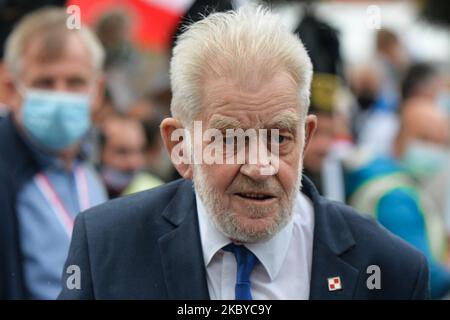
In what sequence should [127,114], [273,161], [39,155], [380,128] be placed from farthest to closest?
[380,128], [127,114], [39,155], [273,161]

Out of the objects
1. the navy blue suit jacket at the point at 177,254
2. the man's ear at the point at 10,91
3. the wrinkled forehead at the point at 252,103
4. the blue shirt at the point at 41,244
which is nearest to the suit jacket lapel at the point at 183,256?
the navy blue suit jacket at the point at 177,254

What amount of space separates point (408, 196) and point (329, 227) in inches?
87.0

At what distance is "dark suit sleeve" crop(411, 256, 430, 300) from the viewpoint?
333 cm

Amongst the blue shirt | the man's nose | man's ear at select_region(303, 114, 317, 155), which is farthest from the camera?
the blue shirt

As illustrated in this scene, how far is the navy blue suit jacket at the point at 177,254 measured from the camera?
3258 millimetres

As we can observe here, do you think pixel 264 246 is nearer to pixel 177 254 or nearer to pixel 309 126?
pixel 177 254

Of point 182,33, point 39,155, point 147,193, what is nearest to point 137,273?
point 147,193

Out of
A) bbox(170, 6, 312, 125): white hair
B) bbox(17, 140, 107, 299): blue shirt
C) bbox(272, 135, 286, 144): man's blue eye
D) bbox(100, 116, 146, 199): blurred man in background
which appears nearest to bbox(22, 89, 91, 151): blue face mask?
bbox(17, 140, 107, 299): blue shirt

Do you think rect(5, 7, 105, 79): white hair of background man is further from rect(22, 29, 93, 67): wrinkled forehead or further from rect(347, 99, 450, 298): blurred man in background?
rect(347, 99, 450, 298): blurred man in background

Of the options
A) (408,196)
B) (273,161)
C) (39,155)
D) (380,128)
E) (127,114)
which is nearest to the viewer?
(273,161)

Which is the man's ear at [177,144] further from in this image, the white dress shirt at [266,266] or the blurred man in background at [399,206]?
the blurred man in background at [399,206]

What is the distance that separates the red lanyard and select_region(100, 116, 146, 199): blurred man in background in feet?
4.17

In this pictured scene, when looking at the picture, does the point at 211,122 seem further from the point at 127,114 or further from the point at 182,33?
the point at 127,114
